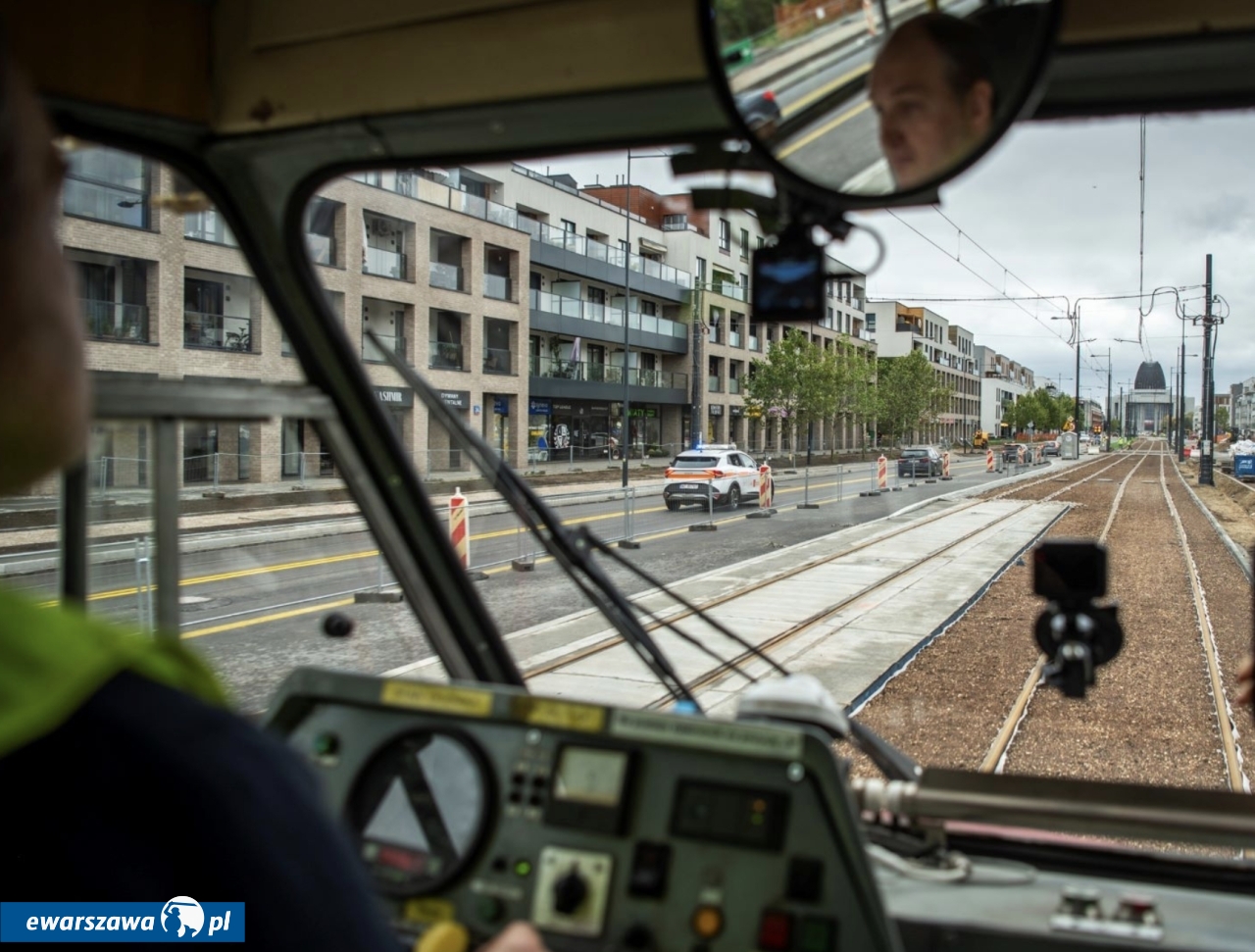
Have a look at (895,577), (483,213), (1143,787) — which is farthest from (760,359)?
(895,577)

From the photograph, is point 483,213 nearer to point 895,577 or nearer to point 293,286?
point 293,286

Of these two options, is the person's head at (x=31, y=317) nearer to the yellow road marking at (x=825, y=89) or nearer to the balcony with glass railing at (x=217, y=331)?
the yellow road marking at (x=825, y=89)

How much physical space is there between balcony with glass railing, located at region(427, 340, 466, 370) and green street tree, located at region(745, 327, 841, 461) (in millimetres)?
951

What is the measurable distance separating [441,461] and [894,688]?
15.5 feet

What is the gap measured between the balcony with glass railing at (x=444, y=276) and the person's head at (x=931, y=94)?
1735mm

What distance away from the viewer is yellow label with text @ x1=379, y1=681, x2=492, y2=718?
1875 mm

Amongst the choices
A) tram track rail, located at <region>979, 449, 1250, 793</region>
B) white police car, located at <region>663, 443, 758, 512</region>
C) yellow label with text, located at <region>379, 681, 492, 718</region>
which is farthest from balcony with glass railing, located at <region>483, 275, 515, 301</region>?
white police car, located at <region>663, 443, 758, 512</region>

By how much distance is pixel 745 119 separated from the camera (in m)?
1.87

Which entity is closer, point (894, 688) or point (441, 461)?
point (441, 461)

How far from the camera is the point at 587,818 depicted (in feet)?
5.98

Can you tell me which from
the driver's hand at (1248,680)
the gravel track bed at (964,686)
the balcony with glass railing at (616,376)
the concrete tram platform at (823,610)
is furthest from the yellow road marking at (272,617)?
the gravel track bed at (964,686)

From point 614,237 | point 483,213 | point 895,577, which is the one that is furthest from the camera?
point 895,577

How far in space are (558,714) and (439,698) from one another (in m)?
0.23

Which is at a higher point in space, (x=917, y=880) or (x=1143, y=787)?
(x=1143, y=787)
